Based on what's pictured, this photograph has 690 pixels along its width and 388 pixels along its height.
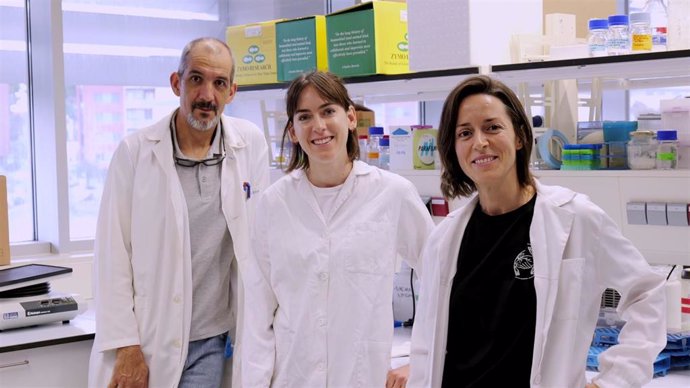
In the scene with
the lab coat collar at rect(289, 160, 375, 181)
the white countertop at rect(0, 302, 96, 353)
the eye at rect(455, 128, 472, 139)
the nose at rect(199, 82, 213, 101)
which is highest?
the nose at rect(199, 82, 213, 101)

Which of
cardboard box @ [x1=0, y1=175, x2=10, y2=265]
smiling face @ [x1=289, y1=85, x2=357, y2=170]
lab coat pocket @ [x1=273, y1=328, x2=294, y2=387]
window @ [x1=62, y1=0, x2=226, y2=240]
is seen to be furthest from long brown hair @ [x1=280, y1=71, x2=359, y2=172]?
window @ [x1=62, y1=0, x2=226, y2=240]

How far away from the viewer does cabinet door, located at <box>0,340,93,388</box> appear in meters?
2.81

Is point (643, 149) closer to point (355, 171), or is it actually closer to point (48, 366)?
point (355, 171)

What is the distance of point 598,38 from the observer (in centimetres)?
249

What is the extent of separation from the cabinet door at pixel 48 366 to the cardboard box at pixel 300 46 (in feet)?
4.10

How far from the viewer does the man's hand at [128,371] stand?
8.52ft

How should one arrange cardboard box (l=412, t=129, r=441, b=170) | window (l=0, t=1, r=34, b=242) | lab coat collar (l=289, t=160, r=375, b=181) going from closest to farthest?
lab coat collar (l=289, t=160, r=375, b=181) < cardboard box (l=412, t=129, r=441, b=170) < window (l=0, t=1, r=34, b=242)

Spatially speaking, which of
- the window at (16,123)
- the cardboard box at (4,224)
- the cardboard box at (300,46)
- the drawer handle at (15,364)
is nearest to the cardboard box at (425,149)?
the cardboard box at (300,46)

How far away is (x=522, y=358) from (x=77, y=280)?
2615mm

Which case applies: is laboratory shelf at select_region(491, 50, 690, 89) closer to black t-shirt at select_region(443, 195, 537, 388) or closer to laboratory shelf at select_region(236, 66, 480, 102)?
laboratory shelf at select_region(236, 66, 480, 102)

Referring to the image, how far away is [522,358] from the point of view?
1.70 metres

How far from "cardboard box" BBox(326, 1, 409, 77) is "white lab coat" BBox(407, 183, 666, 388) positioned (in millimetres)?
1379

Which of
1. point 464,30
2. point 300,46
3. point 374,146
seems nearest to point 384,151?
point 374,146

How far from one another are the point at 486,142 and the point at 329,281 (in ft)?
2.11
